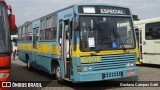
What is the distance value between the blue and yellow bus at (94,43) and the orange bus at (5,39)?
2295 mm

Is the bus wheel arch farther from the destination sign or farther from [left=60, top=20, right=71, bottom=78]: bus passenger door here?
the destination sign

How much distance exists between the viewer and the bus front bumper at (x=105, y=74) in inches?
387

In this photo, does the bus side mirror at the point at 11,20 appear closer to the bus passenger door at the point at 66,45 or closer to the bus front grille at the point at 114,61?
the bus passenger door at the point at 66,45

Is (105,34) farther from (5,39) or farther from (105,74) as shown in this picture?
(5,39)

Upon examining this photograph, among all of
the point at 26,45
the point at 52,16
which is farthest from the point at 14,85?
the point at 26,45

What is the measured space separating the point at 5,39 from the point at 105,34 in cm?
357

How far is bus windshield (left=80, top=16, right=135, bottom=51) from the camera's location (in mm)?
10091

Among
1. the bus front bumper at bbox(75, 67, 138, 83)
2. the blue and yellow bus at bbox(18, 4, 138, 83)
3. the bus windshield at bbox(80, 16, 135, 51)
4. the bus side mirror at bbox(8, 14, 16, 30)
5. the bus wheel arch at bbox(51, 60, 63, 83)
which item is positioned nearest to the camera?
the bus side mirror at bbox(8, 14, 16, 30)

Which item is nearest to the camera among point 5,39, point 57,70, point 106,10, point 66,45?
point 5,39

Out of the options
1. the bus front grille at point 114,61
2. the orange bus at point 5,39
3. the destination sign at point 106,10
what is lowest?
the bus front grille at point 114,61

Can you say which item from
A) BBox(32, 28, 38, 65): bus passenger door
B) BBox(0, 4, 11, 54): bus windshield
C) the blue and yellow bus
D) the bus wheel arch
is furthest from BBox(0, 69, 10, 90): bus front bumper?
BBox(32, 28, 38, 65): bus passenger door

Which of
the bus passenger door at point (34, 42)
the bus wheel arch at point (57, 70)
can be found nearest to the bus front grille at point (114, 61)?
the bus wheel arch at point (57, 70)

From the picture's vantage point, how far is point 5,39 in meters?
8.41

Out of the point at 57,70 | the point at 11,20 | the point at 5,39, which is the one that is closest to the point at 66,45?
the point at 57,70
